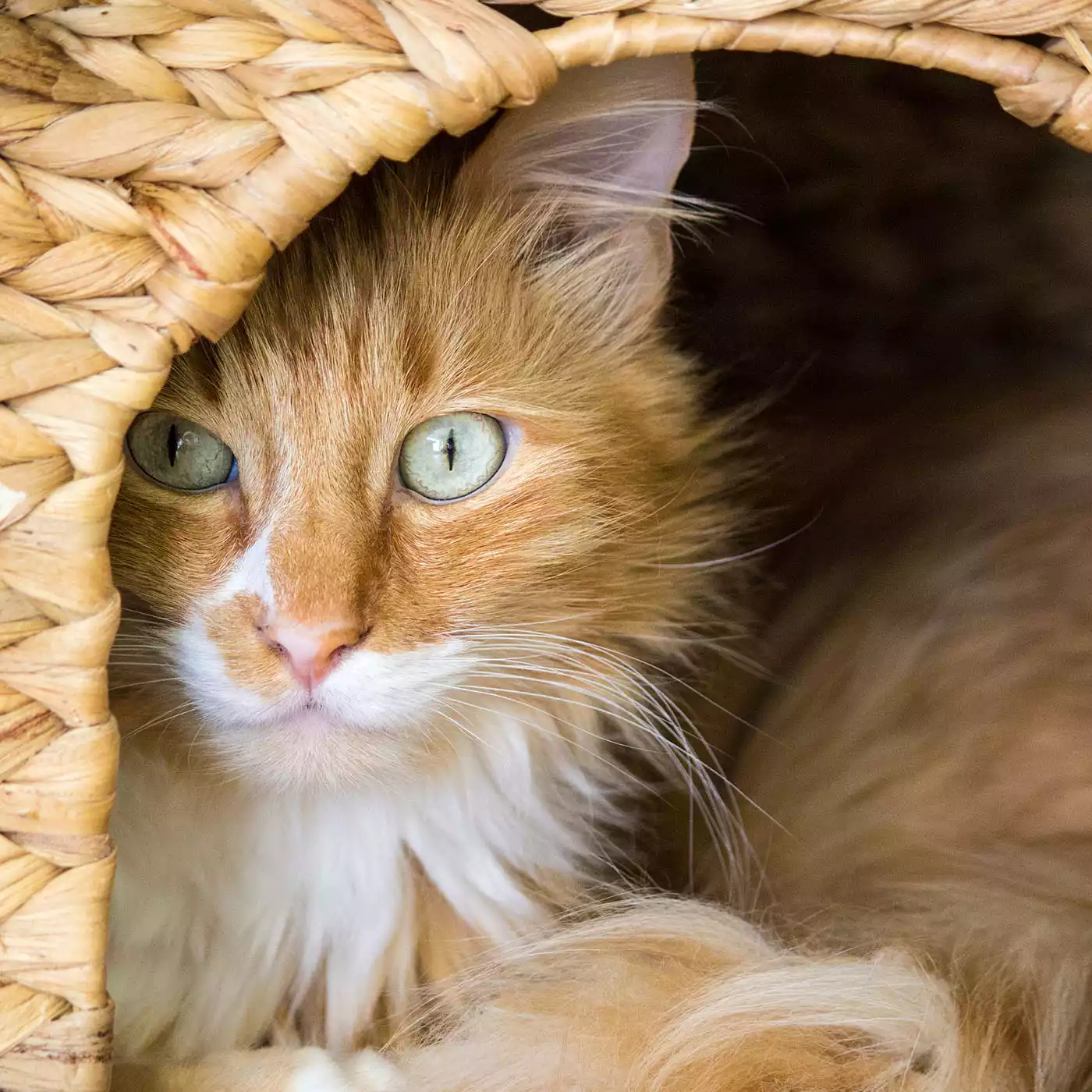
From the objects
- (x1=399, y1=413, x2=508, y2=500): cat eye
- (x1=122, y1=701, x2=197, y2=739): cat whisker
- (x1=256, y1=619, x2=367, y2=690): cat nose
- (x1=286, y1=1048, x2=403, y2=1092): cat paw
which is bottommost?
(x1=286, y1=1048, x2=403, y2=1092): cat paw

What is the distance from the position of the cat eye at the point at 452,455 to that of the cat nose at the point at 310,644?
0.59 ft

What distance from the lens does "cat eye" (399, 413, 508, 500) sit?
113 cm

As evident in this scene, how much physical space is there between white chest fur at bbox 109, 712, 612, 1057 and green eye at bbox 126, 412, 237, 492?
0.30 metres

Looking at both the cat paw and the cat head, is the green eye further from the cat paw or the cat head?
the cat paw

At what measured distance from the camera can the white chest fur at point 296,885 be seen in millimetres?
1198

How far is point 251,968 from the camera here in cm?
124

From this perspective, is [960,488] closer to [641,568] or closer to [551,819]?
[641,568]

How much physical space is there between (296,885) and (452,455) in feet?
1.69

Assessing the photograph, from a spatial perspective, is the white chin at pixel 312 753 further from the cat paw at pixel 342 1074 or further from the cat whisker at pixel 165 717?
the cat paw at pixel 342 1074

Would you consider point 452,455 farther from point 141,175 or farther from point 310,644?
point 141,175

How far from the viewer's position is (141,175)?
85 cm

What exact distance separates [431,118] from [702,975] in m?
0.81

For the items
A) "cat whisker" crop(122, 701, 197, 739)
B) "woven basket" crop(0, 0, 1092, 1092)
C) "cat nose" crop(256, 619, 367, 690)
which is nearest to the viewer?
"woven basket" crop(0, 0, 1092, 1092)

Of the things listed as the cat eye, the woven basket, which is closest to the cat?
the cat eye
